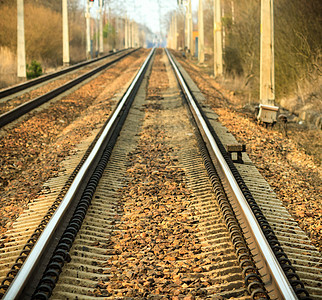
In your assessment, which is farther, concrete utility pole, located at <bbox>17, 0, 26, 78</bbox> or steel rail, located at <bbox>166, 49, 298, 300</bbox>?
concrete utility pole, located at <bbox>17, 0, 26, 78</bbox>

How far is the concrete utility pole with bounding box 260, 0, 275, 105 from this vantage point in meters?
11.2

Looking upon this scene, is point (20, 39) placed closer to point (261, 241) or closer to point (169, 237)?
point (169, 237)

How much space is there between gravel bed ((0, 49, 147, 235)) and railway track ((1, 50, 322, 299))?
753 millimetres

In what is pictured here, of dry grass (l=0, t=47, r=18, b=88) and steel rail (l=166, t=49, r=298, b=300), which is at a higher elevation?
dry grass (l=0, t=47, r=18, b=88)

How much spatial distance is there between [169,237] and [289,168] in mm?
3190

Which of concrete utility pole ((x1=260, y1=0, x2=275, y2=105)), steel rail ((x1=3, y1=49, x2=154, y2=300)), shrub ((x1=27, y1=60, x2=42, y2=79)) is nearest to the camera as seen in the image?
steel rail ((x1=3, y1=49, x2=154, y2=300))

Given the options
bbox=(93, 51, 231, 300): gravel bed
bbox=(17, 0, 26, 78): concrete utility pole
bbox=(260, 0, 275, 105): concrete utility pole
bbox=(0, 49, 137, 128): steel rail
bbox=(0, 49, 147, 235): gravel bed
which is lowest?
bbox=(93, 51, 231, 300): gravel bed

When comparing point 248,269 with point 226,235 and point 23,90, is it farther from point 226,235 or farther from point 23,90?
point 23,90

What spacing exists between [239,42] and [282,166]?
65.1ft

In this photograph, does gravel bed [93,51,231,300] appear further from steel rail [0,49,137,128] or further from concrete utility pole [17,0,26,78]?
concrete utility pole [17,0,26,78]

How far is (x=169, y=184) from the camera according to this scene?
560 centimetres

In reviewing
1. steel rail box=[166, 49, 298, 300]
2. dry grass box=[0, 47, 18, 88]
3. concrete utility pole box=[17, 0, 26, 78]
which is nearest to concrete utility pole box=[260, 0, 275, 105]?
steel rail box=[166, 49, 298, 300]

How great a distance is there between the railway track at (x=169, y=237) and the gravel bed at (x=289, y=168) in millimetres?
228

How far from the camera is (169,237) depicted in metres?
4.16
